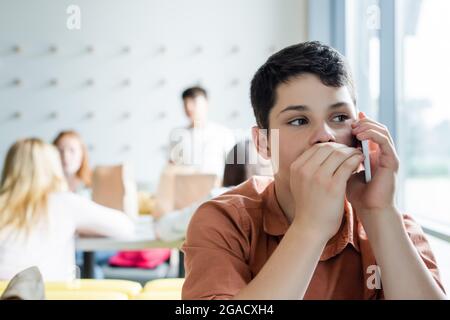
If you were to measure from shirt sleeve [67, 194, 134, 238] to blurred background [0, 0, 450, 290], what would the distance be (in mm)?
474

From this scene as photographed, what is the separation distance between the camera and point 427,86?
3.34 ft

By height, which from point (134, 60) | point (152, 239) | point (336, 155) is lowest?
point (152, 239)

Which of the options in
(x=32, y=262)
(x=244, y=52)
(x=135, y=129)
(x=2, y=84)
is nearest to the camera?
(x=32, y=262)

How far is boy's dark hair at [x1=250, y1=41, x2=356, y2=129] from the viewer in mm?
568

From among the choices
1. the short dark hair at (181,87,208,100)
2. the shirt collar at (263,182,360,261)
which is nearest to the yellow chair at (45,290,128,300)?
the shirt collar at (263,182,360,261)

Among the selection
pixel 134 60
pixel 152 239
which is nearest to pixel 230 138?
pixel 152 239

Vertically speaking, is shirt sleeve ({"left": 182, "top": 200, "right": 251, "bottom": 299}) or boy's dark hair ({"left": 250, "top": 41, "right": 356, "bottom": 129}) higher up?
boy's dark hair ({"left": 250, "top": 41, "right": 356, "bottom": 129})

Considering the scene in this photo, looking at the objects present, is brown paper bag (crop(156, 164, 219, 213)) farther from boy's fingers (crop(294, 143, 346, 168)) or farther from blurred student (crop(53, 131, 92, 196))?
boy's fingers (crop(294, 143, 346, 168))

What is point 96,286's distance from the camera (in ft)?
3.09

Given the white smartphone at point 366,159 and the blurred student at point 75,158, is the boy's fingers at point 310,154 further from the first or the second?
the blurred student at point 75,158

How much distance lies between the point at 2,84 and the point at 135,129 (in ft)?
3.07

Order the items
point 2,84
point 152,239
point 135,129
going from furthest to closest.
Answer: point 135,129
point 2,84
point 152,239

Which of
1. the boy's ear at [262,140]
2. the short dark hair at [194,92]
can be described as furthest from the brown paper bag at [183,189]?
the boy's ear at [262,140]
